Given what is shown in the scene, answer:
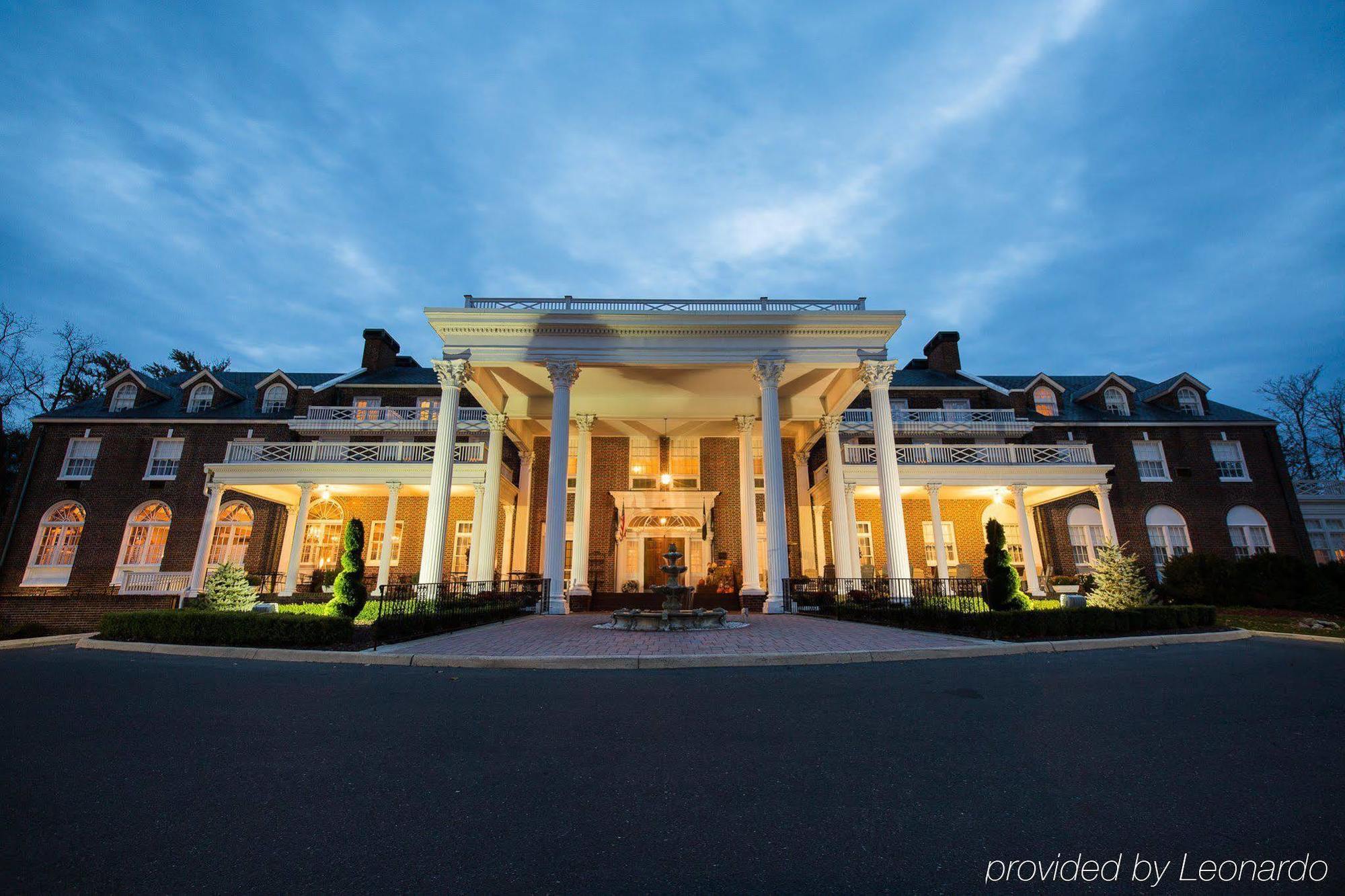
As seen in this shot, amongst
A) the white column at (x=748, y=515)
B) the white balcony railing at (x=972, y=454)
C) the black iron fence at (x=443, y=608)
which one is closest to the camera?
the black iron fence at (x=443, y=608)

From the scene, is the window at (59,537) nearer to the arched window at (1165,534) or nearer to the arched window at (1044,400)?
the arched window at (1044,400)

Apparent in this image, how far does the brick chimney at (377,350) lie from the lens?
28791 mm

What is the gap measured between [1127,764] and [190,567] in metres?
31.0

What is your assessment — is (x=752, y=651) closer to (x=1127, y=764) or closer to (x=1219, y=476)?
(x=1127, y=764)

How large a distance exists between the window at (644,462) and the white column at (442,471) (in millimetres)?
9219

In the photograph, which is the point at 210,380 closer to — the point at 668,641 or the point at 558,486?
the point at 558,486

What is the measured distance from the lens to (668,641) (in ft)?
33.9

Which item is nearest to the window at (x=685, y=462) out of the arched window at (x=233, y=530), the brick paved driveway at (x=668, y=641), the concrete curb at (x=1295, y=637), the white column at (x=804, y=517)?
the white column at (x=804, y=517)

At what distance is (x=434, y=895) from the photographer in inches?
88.1

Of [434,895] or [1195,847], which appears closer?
[434,895]

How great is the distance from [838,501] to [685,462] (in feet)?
24.4

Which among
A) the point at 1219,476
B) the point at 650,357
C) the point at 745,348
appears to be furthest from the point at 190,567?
the point at 1219,476

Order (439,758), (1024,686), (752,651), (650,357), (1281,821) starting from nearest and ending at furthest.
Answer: (1281,821)
(439,758)
(1024,686)
(752,651)
(650,357)

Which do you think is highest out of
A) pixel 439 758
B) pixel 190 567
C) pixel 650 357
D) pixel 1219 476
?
pixel 650 357
